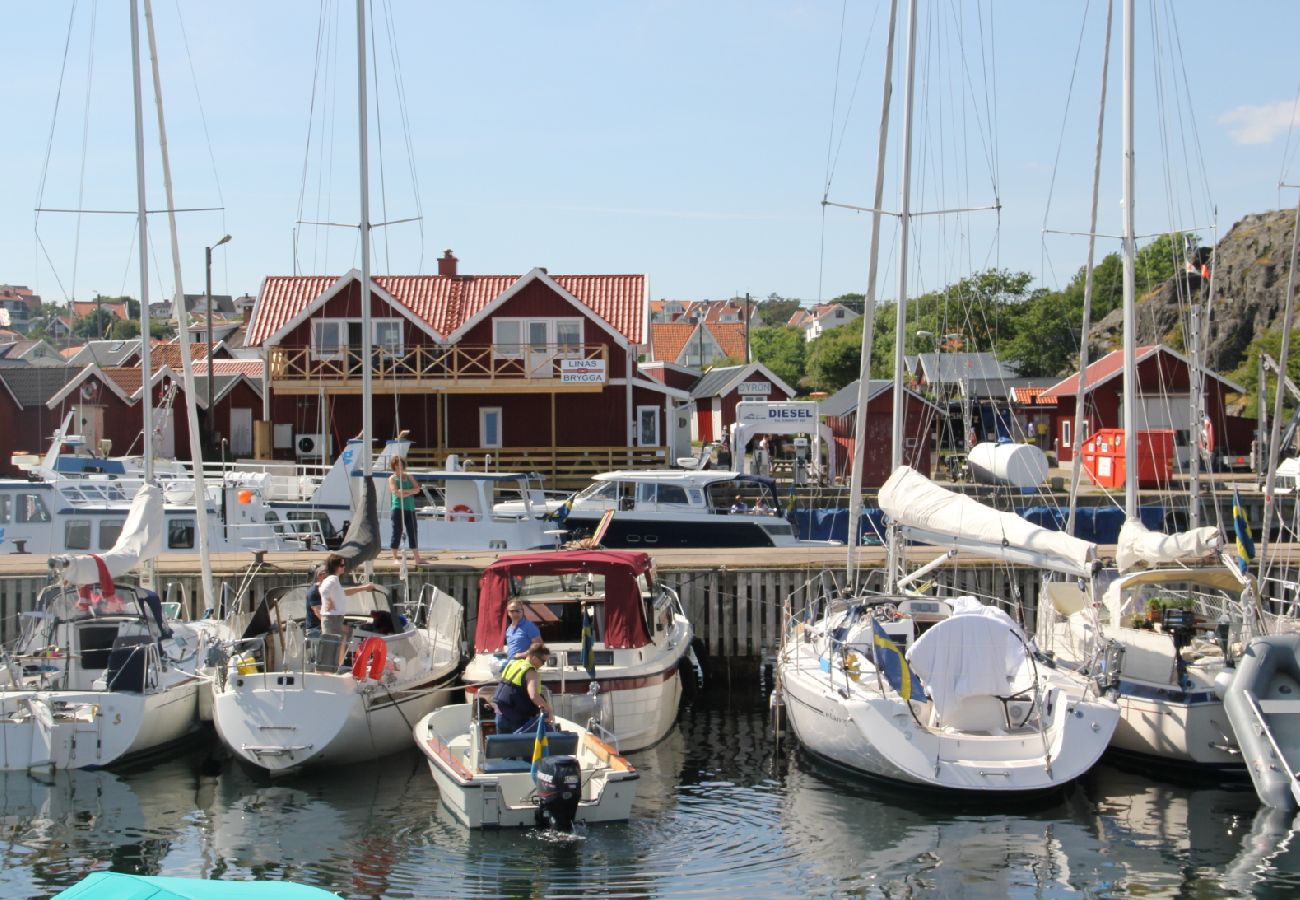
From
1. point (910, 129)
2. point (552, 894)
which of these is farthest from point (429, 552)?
point (552, 894)

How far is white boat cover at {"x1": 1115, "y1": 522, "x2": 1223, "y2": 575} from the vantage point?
617 inches

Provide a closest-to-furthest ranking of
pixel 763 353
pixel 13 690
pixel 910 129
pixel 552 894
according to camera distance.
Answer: pixel 552 894
pixel 13 690
pixel 910 129
pixel 763 353

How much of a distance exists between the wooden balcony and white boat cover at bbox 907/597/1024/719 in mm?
24724

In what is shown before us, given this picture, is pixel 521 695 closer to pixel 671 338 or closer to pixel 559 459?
pixel 559 459

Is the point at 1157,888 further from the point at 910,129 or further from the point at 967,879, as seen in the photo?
the point at 910,129

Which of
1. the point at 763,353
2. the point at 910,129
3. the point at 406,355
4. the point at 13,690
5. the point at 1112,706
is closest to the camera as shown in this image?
the point at 1112,706

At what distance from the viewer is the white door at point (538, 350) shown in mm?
38906

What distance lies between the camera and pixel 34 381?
50.0 m

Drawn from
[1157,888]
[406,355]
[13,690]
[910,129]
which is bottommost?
[1157,888]

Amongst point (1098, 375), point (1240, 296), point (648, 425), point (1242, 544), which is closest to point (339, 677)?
point (1242, 544)

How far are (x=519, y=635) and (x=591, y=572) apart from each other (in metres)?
2.03

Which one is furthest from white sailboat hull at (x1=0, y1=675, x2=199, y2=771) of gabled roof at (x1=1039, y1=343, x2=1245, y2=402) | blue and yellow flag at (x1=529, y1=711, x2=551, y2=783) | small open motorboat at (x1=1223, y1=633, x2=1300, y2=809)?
gabled roof at (x1=1039, y1=343, x2=1245, y2=402)

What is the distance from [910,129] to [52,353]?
92628 mm

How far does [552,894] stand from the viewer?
11.5m
